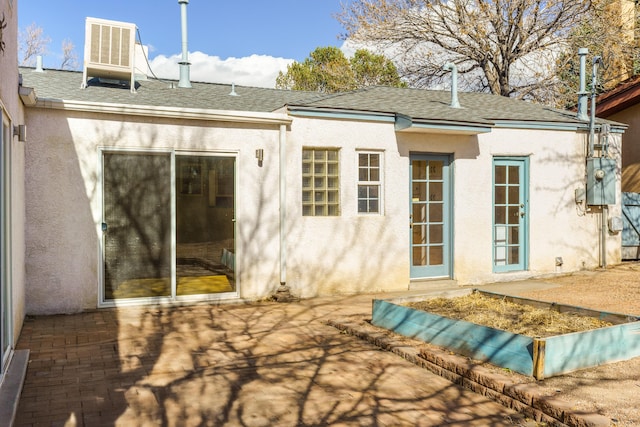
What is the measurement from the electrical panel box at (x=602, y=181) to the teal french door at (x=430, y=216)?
10.3 ft

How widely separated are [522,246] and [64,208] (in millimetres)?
7922

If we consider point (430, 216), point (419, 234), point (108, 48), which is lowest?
point (419, 234)

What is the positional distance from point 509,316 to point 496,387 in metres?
2.04

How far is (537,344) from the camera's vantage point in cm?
464

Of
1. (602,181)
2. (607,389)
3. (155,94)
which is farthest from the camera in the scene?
(602,181)

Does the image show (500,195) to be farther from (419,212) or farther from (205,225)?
(205,225)

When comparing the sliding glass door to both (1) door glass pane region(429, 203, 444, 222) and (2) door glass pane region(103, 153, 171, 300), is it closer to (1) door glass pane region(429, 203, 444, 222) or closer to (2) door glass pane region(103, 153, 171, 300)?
(2) door glass pane region(103, 153, 171, 300)

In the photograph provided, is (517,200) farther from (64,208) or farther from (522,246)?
(64,208)

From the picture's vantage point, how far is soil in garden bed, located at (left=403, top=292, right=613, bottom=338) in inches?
227

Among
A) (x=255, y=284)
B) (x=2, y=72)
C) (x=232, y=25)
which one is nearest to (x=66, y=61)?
(x=232, y=25)

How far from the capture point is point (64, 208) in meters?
7.66

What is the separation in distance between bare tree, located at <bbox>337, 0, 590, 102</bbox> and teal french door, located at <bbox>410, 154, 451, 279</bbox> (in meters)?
11.4

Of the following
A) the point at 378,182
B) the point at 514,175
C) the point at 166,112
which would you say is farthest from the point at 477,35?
the point at 166,112

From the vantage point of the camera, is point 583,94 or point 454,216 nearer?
point 454,216
